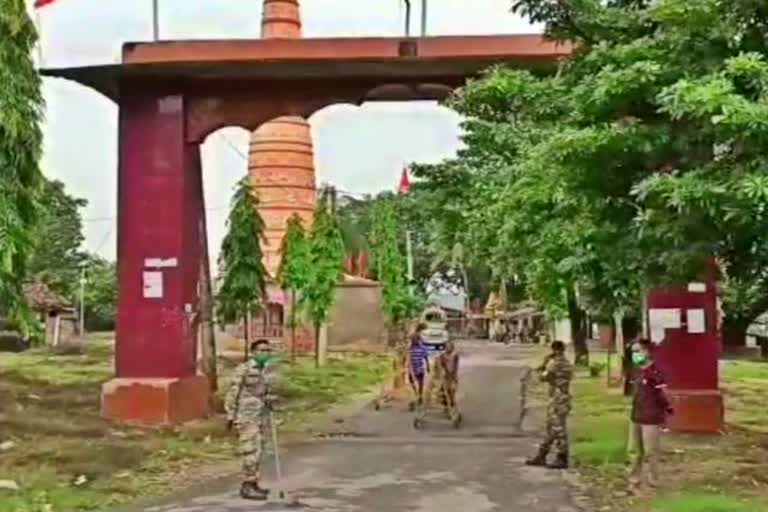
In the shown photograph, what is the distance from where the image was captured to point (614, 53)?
1020 cm

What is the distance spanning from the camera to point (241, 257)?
3089 centimetres

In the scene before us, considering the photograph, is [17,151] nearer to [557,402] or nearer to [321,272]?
[557,402]

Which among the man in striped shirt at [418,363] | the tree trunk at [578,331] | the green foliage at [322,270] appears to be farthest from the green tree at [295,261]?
the man in striped shirt at [418,363]

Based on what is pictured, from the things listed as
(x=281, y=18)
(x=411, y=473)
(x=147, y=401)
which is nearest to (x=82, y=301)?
(x=281, y=18)

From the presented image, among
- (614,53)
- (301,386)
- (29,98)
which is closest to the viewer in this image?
(614,53)

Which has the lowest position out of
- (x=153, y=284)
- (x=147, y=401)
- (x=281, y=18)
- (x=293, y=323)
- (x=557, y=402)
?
(x=147, y=401)

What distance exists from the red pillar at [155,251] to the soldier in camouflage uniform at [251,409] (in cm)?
629

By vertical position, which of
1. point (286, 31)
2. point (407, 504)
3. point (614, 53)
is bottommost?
point (407, 504)

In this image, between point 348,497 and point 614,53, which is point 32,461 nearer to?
point 348,497

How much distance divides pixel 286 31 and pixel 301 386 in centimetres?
1917

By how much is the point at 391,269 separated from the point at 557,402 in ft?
88.0

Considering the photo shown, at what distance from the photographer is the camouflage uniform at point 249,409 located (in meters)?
11.7

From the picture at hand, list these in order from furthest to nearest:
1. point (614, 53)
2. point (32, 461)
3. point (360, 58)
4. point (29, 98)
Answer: point (360, 58) < point (29, 98) < point (32, 461) < point (614, 53)

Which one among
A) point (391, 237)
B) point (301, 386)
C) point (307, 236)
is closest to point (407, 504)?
point (301, 386)
